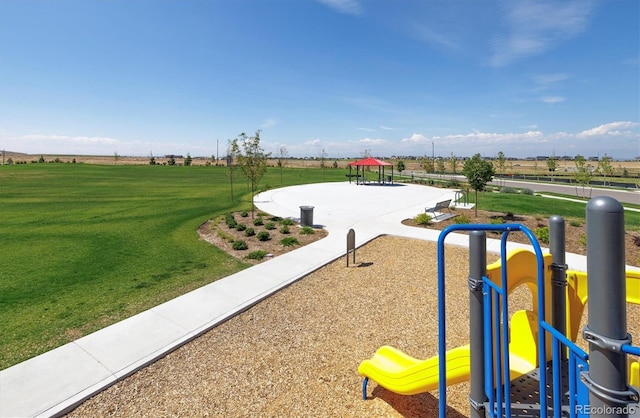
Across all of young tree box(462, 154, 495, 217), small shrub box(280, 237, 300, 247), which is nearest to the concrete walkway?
small shrub box(280, 237, 300, 247)

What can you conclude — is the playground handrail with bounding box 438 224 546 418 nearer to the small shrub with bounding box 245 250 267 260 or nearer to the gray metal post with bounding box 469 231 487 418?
the gray metal post with bounding box 469 231 487 418

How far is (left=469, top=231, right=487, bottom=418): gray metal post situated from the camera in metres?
2.71

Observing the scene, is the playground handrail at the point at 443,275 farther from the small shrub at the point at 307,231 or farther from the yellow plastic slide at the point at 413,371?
the small shrub at the point at 307,231

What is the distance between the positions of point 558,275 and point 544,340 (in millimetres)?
1091

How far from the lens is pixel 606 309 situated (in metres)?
1.59

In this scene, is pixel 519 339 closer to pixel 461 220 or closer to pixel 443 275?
pixel 443 275

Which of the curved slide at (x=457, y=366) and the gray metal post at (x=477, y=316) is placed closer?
the gray metal post at (x=477, y=316)

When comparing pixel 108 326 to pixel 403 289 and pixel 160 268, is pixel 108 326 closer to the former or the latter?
pixel 160 268

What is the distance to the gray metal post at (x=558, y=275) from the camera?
2938mm

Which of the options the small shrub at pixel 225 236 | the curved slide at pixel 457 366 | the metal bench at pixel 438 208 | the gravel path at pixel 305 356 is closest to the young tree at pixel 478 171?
the metal bench at pixel 438 208

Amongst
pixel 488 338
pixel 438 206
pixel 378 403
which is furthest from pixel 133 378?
pixel 438 206

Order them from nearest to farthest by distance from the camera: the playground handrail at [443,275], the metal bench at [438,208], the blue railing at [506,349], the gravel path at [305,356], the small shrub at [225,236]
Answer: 1. the blue railing at [506,349]
2. the playground handrail at [443,275]
3. the gravel path at [305,356]
4. the small shrub at [225,236]
5. the metal bench at [438,208]

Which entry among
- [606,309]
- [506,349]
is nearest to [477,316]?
[506,349]

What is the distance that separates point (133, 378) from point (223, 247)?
22.6 ft
